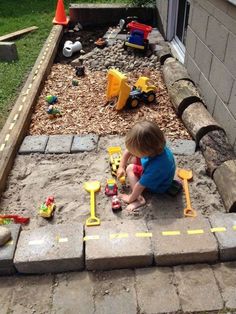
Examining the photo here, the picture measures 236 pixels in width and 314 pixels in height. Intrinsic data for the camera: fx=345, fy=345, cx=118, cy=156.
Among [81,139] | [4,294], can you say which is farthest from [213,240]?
[81,139]

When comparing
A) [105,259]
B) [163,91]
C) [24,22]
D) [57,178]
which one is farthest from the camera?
[24,22]

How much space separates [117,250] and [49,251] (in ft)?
1.56

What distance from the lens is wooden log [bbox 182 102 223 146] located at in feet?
11.6

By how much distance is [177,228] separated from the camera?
257cm

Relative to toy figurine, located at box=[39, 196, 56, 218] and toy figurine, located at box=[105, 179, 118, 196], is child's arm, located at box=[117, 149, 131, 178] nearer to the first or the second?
toy figurine, located at box=[105, 179, 118, 196]

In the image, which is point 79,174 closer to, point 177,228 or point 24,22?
point 177,228

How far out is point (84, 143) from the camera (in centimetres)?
366

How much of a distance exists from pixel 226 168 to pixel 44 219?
1612mm

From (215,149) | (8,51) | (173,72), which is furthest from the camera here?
(8,51)

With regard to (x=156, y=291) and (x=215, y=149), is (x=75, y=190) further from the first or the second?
(x=215, y=149)

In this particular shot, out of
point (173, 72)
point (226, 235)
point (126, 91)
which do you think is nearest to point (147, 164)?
point (226, 235)

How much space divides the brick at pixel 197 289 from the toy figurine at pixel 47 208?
1.08m

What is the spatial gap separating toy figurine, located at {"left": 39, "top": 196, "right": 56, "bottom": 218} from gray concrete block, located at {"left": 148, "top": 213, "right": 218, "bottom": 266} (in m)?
0.82

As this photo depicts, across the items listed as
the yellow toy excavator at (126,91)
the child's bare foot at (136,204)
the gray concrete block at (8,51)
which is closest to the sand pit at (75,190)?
the child's bare foot at (136,204)
